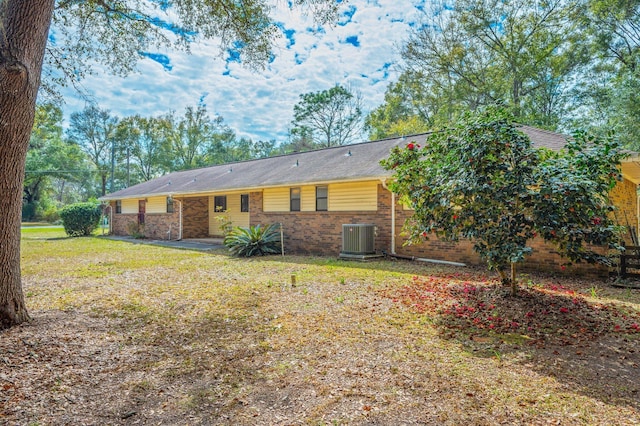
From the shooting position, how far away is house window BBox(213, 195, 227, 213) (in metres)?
18.1

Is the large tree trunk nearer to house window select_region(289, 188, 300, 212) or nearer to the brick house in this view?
the brick house

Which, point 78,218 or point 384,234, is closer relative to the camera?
point 384,234

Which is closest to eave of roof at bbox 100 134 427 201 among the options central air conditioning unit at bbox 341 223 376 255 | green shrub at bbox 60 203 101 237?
central air conditioning unit at bbox 341 223 376 255

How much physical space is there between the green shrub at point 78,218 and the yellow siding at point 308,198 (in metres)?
15.5

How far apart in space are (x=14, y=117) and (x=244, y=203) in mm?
13083

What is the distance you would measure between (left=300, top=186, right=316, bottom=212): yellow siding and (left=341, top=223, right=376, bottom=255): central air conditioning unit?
6.93 feet

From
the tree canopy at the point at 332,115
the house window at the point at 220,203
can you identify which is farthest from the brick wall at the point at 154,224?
the tree canopy at the point at 332,115

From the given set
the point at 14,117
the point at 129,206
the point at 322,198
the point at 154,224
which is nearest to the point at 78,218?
the point at 129,206

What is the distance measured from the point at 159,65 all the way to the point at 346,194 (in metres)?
6.41

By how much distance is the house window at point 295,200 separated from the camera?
42.4ft

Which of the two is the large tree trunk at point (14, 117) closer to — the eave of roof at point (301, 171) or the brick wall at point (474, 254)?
the brick wall at point (474, 254)

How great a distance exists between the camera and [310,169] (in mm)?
13516

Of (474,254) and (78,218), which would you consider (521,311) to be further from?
(78,218)

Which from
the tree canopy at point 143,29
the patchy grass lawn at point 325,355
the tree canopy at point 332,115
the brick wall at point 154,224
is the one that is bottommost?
the patchy grass lawn at point 325,355
